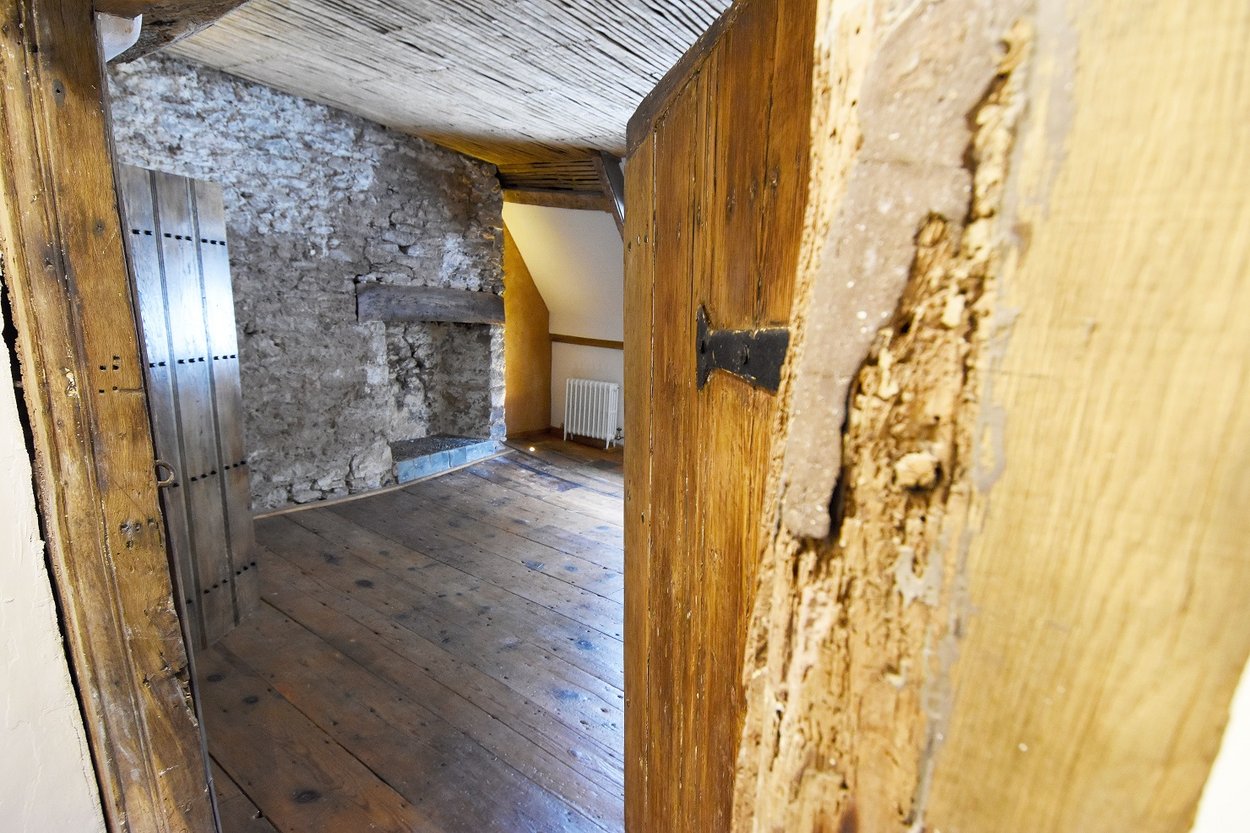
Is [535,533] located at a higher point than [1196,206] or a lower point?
lower

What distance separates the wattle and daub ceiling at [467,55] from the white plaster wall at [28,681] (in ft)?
2.40

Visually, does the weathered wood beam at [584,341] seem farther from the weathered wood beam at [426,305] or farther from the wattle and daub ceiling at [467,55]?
the wattle and daub ceiling at [467,55]

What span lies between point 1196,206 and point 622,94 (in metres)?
2.41

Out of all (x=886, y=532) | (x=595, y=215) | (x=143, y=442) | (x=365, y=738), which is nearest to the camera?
(x=886, y=532)

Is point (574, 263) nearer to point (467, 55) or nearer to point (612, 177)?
point (612, 177)

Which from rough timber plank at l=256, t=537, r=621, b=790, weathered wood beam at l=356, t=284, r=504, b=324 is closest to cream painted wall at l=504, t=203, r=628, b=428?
weathered wood beam at l=356, t=284, r=504, b=324

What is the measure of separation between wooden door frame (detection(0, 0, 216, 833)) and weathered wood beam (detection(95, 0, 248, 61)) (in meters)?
0.10

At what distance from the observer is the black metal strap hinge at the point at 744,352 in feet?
1.75

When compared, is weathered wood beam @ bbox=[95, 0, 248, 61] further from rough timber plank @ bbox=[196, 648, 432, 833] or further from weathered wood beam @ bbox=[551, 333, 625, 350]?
weathered wood beam @ bbox=[551, 333, 625, 350]

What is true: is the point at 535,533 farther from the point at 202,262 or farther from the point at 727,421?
the point at 727,421

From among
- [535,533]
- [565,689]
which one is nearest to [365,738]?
[565,689]

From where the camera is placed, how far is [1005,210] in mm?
278

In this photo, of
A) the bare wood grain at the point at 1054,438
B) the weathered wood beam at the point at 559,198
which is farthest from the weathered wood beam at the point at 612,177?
the bare wood grain at the point at 1054,438

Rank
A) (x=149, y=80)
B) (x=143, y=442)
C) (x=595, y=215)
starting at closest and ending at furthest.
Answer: (x=143, y=442) → (x=149, y=80) → (x=595, y=215)
